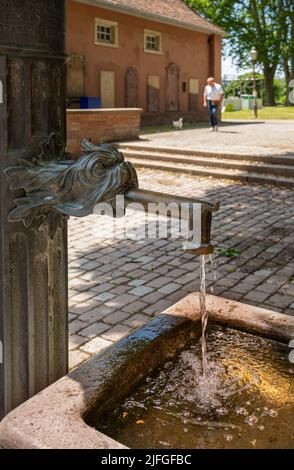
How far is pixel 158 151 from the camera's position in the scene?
13.9 meters

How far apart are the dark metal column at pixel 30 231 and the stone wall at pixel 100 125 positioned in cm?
1040

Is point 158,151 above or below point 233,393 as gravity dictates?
above

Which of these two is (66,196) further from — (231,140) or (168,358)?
(231,140)

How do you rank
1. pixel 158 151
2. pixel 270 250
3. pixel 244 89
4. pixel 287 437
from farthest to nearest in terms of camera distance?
pixel 244 89
pixel 158 151
pixel 270 250
pixel 287 437

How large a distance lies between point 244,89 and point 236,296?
178 feet

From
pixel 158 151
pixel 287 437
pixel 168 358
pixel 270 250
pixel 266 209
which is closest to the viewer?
pixel 287 437

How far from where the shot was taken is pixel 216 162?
12.2 meters

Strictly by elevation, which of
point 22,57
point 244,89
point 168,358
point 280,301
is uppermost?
point 244,89

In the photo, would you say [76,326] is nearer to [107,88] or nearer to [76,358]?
[76,358]

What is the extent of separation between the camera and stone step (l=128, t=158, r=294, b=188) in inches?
424

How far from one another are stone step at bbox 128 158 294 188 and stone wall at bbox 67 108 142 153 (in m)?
1.48

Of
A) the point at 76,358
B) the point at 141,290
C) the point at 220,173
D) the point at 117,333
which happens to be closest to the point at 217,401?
the point at 76,358

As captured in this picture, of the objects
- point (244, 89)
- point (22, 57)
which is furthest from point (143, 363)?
point (244, 89)

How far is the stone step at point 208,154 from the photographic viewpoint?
457 inches
